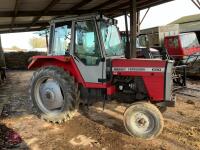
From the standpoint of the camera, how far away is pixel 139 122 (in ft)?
17.7

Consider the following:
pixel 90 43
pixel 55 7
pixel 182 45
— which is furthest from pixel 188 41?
pixel 90 43

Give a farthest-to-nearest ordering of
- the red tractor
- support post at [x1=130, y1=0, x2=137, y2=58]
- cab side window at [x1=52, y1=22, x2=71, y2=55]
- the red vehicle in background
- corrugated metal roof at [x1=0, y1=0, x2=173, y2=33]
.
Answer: the red vehicle in background, support post at [x1=130, y1=0, x2=137, y2=58], corrugated metal roof at [x1=0, y1=0, x2=173, y2=33], cab side window at [x1=52, y1=22, x2=71, y2=55], the red tractor

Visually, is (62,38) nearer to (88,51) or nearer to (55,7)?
(88,51)

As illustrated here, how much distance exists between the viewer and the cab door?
19.6 feet

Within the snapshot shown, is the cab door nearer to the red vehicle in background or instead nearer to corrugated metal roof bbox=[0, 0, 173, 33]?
corrugated metal roof bbox=[0, 0, 173, 33]

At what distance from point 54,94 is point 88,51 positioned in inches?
51.5

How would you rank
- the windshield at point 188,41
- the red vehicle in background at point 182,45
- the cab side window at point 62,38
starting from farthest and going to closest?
the windshield at point 188,41 < the red vehicle in background at point 182,45 < the cab side window at point 62,38

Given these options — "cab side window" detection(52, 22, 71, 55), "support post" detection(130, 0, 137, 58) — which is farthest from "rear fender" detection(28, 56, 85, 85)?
"support post" detection(130, 0, 137, 58)

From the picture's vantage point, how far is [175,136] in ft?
17.5

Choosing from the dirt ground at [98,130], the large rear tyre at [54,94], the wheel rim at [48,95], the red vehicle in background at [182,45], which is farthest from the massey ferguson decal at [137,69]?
the red vehicle in background at [182,45]

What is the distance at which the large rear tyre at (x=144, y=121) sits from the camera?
522 centimetres

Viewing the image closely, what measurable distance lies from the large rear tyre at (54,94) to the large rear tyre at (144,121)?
1.39m

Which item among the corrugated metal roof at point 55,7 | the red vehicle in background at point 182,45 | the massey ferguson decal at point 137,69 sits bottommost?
the massey ferguson decal at point 137,69

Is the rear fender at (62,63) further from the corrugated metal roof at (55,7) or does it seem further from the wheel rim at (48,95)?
the corrugated metal roof at (55,7)
